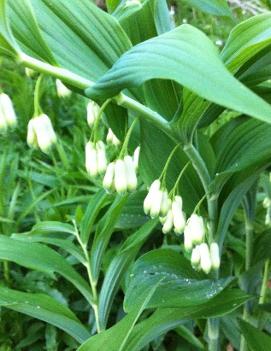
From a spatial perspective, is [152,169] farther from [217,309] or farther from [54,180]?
[54,180]

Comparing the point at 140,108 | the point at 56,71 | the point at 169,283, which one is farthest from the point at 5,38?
the point at 169,283

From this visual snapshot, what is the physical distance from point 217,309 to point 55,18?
67 centimetres

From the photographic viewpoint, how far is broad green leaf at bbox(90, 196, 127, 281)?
137 cm

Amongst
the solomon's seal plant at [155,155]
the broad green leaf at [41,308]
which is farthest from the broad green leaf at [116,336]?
the broad green leaf at [41,308]

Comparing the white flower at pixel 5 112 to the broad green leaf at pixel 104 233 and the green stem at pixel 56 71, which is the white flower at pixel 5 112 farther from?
the broad green leaf at pixel 104 233

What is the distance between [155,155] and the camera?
131 cm

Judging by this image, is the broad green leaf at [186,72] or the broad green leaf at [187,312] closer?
the broad green leaf at [186,72]

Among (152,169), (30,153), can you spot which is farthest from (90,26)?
(30,153)

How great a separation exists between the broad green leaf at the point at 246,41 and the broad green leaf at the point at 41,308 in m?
0.67

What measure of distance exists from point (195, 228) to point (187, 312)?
21 centimetres

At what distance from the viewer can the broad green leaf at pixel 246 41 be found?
2.83 ft

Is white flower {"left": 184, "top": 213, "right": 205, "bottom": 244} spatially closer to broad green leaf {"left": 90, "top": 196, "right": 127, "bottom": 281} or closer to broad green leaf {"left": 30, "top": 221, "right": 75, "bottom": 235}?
broad green leaf {"left": 90, "top": 196, "right": 127, "bottom": 281}

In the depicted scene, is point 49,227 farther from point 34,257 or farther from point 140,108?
point 140,108

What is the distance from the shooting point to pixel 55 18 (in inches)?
40.6
